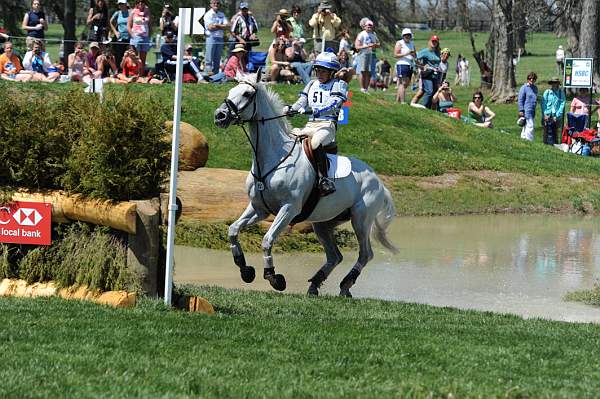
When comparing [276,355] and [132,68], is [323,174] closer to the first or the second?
[276,355]

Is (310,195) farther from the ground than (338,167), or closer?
closer

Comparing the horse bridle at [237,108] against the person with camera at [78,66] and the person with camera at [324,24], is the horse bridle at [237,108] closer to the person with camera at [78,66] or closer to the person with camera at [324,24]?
the person with camera at [78,66]

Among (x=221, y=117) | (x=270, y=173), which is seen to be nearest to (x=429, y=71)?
(x=270, y=173)

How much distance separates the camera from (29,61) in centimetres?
2531

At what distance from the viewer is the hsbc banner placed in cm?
1126

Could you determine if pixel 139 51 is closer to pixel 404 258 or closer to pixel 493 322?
pixel 404 258

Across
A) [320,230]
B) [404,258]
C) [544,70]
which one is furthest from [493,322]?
[544,70]

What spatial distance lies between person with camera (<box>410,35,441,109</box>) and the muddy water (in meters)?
8.48

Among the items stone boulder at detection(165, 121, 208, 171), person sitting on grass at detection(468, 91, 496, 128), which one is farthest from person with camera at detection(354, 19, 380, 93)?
stone boulder at detection(165, 121, 208, 171)

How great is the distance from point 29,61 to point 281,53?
586 cm

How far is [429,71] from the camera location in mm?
30000

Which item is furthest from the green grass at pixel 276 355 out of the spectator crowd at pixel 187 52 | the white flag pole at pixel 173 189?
the spectator crowd at pixel 187 52

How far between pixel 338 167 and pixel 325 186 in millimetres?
444

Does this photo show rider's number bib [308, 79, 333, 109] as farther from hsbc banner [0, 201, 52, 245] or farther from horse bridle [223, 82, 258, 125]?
hsbc banner [0, 201, 52, 245]
